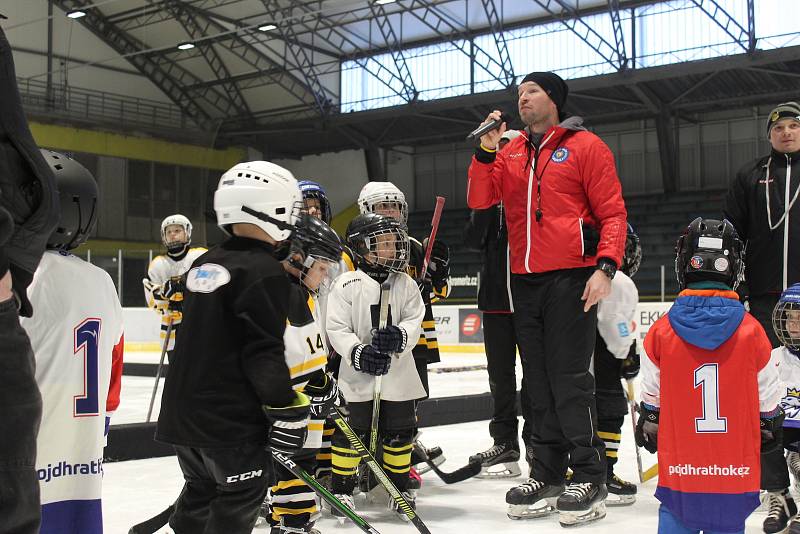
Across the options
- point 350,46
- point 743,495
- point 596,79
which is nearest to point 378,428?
point 743,495

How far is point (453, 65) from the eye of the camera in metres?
18.2

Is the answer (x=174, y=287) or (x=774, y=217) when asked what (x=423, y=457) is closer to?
(x=774, y=217)

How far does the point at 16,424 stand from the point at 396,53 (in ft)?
58.7

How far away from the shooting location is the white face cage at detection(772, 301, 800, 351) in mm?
2809

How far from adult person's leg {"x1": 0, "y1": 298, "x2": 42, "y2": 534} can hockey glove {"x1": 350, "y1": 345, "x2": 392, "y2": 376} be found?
Answer: 1.80 metres

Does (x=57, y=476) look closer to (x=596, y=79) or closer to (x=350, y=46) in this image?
(x=596, y=79)

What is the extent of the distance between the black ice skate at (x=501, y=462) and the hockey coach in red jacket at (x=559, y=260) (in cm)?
69

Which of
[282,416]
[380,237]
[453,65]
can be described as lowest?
[282,416]

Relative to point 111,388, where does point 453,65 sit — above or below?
above

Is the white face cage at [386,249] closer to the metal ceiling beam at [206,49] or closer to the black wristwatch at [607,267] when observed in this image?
the black wristwatch at [607,267]

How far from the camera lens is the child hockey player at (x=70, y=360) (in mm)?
1932

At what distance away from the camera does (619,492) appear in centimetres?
339

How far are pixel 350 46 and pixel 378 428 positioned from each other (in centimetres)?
1706

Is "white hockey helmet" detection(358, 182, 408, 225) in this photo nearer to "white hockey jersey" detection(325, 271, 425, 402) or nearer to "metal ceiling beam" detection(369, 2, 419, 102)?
"white hockey jersey" detection(325, 271, 425, 402)
